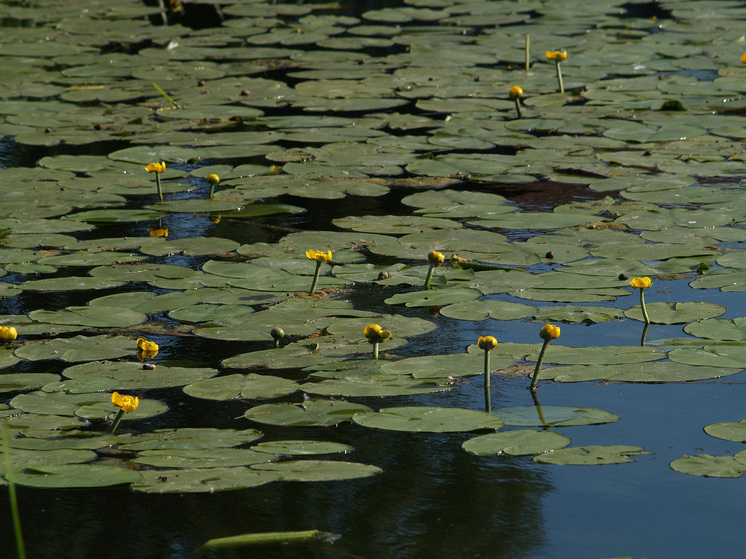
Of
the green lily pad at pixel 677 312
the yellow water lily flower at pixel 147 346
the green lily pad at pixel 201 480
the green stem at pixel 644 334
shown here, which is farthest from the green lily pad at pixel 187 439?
the green lily pad at pixel 677 312

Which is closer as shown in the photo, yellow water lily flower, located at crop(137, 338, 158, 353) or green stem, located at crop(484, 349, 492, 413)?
green stem, located at crop(484, 349, 492, 413)

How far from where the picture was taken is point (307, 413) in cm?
252

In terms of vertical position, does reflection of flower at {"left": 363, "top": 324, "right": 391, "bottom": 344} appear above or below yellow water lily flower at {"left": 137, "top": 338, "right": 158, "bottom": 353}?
above

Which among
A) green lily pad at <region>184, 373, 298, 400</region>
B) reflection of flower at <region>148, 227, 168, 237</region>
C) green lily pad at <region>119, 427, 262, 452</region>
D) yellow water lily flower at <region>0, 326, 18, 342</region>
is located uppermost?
reflection of flower at <region>148, 227, 168, 237</region>

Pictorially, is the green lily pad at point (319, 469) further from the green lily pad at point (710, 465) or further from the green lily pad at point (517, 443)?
the green lily pad at point (710, 465)

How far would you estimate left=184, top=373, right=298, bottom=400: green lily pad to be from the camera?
8.69 ft

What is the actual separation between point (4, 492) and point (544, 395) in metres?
1.42

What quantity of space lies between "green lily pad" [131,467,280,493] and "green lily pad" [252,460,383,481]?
0.03 metres

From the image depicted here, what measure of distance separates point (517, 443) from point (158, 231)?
2.38 metres

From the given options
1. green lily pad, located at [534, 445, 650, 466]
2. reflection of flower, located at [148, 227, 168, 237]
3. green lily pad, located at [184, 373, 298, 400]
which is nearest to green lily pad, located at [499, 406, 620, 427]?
green lily pad, located at [534, 445, 650, 466]

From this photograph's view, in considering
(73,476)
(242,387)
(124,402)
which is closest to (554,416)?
(242,387)

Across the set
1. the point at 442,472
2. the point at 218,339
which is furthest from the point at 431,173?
the point at 442,472

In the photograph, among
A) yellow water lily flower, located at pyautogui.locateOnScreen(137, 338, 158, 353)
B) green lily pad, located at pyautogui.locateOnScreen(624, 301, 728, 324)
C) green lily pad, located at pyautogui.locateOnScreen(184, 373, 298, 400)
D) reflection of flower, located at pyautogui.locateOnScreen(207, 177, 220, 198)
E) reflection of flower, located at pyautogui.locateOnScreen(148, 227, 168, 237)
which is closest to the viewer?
green lily pad, located at pyautogui.locateOnScreen(184, 373, 298, 400)

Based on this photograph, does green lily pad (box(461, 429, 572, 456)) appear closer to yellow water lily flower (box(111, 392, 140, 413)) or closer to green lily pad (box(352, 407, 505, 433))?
green lily pad (box(352, 407, 505, 433))
